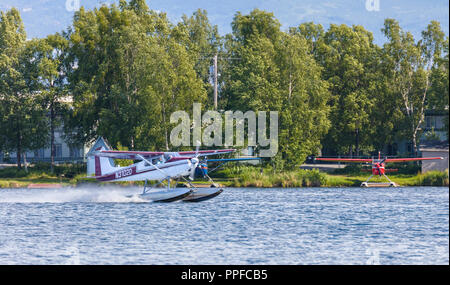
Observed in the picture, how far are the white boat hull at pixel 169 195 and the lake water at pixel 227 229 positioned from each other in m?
0.65

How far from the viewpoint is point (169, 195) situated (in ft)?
111

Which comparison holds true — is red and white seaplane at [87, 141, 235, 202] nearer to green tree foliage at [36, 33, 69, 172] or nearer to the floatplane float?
the floatplane float

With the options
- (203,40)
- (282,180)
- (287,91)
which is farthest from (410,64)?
(203,40)

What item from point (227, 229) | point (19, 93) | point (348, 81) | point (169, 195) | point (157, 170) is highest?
point (348, 81)

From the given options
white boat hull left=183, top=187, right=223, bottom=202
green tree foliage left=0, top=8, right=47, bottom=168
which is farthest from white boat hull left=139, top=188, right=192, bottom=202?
green tree foliage left=0, top=8, right=47, bottom=168

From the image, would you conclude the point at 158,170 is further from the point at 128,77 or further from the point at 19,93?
the point at 19,93

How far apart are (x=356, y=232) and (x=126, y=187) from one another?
24003mm

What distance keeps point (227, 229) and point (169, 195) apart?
7973 millimetres

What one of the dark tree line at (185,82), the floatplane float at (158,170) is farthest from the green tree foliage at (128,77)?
the floatplane float at (158,170)

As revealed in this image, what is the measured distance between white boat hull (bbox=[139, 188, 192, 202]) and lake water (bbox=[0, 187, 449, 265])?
646 millimetres

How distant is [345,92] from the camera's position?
6175 cm

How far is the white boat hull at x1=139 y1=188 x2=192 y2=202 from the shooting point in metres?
33.6
